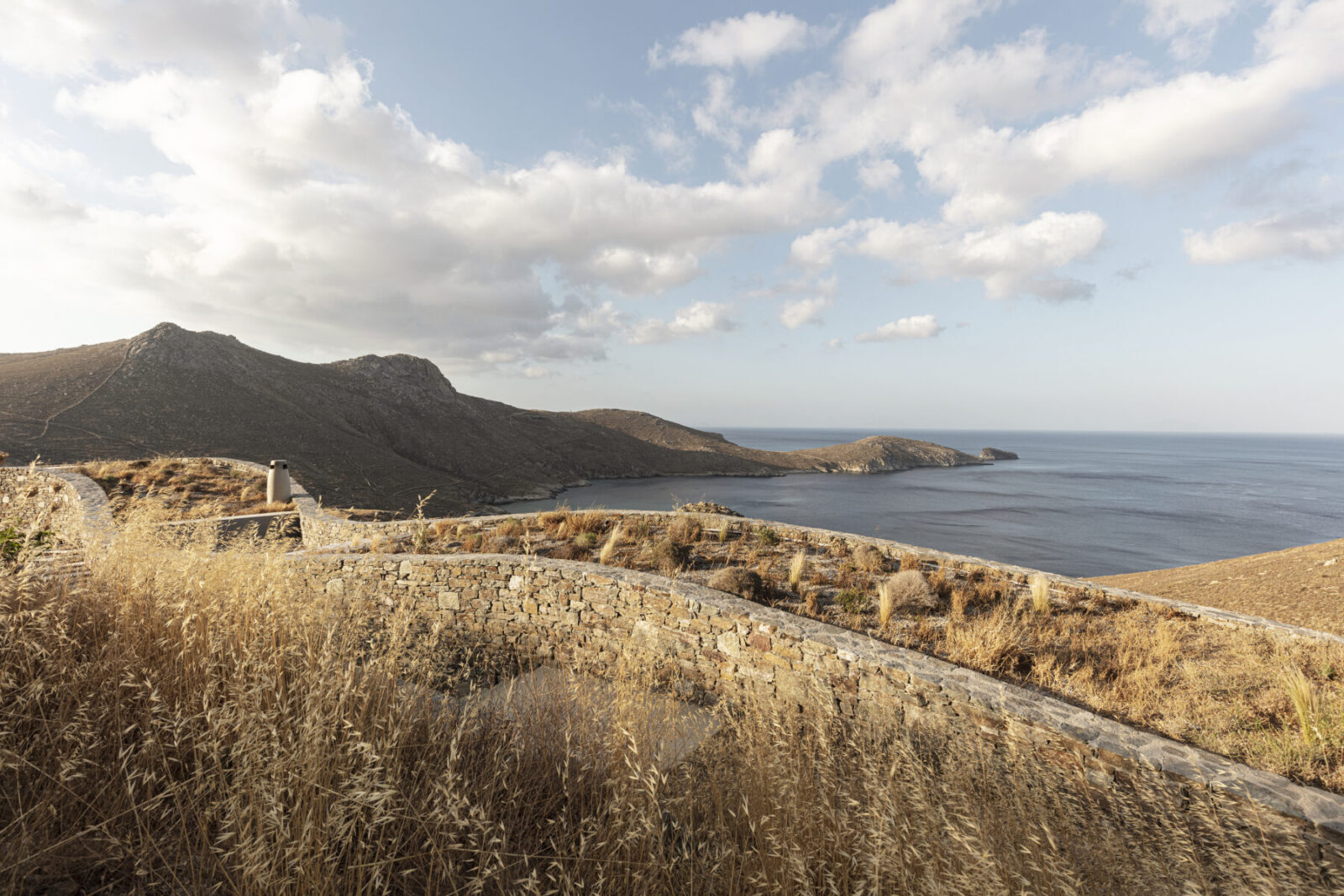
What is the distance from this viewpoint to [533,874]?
1.68 metres

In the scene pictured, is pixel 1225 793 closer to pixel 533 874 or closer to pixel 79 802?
pixel 533 874

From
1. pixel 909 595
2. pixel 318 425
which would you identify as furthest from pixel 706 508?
pixel 318 425

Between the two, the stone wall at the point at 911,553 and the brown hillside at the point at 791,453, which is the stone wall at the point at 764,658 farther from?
the brown hillside at the point at 791,453

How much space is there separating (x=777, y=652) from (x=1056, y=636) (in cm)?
321

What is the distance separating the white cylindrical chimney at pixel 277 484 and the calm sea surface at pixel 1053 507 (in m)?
14.8

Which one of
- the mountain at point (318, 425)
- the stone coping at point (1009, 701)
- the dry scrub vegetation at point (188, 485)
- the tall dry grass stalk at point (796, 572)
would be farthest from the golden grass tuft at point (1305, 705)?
the mountain at point (318, 425)

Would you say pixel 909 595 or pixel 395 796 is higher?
pixel 395 796

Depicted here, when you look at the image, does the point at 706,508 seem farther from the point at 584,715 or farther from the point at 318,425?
the point at 318,425

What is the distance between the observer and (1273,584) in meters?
9.12

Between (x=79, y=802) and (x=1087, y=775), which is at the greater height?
(x=79, y=802)

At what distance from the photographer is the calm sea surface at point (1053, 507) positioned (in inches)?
1150

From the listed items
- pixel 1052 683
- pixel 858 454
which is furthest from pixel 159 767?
pixel 858 454

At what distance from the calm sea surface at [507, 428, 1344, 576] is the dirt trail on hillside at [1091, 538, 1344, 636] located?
11.9 meters

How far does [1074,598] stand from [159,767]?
28.2ft
